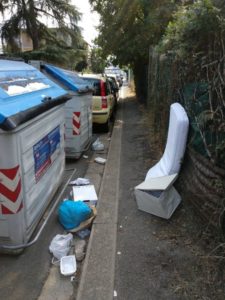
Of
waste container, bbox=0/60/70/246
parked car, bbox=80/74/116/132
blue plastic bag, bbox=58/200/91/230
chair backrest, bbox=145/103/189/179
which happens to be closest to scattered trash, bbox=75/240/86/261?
blue plastic bag, bbox=58/200/91/230

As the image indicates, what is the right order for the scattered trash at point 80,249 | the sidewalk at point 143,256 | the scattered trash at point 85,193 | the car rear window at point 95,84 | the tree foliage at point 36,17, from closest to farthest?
the sidewalk at point 143,256, the scattered trash at point 80,249, the scattered trash at point 85,193, the car rear window at point 95,84, the tree foliage at point 36,17

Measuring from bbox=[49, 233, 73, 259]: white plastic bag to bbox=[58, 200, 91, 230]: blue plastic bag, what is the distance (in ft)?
1.00

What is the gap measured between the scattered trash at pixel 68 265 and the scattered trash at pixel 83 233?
0.58m

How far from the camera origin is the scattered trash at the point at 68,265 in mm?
3394

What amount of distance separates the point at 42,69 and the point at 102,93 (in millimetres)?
3610

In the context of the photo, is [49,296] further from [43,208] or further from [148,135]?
[148,135]

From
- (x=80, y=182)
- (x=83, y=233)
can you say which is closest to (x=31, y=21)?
(x=80, y=182)

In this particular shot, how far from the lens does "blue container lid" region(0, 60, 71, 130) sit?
305cm

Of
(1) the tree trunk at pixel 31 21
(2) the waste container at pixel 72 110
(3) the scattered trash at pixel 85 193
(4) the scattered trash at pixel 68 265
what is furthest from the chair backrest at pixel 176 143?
(1) the tree trunk at pixel 31 21

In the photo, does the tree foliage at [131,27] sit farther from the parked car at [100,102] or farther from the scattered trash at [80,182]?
the scattered trash at [80,182]

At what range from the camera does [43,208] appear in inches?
171

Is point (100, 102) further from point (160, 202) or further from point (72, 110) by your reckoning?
point (160, 202)

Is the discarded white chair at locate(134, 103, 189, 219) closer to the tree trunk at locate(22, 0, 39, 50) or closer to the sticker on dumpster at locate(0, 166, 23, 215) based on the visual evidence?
the sticker on dumpster at locate(0, 166, 23, 215)

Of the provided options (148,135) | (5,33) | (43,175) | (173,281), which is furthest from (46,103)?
(5,33)
